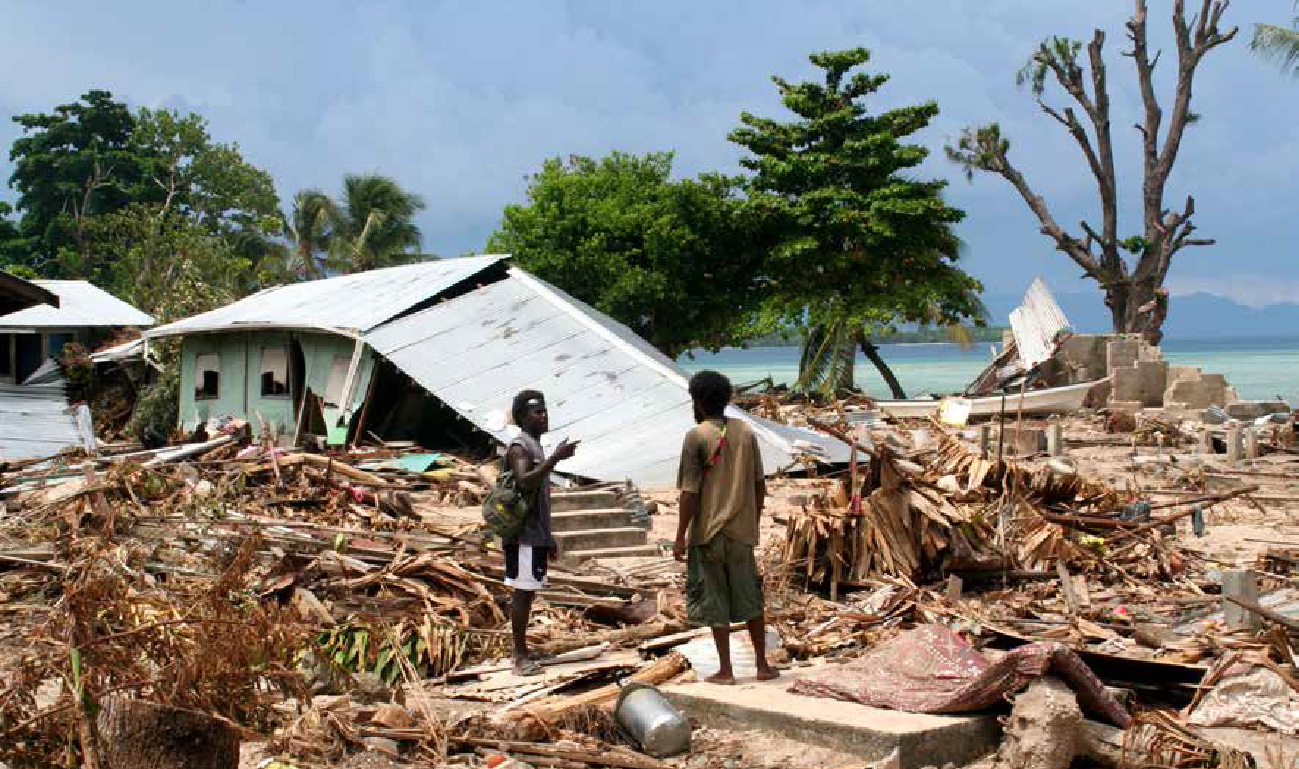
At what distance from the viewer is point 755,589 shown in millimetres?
6500

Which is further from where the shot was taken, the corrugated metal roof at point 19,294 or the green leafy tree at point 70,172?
the green leafy tree at point 70,172

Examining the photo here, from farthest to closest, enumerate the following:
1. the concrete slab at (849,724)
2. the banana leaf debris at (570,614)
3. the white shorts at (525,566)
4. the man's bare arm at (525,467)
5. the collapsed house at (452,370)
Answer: the collapsed house at (452,370), the white shorts at (525,566), the man's bare arm at (525,467), the banana leaf debris at (570,614), the concrete slab at (849,724)

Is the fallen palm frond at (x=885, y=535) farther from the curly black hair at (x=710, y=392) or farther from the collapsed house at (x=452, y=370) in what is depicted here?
the collapsed house at (x=452, y=370)

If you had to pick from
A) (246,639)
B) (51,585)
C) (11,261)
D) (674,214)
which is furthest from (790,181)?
(11,261)

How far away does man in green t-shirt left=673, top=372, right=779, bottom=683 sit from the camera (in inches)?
253

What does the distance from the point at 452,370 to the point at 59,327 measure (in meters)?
21.0

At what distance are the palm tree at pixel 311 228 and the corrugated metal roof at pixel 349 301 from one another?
89.5 feet

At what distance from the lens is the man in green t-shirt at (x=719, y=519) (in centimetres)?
642

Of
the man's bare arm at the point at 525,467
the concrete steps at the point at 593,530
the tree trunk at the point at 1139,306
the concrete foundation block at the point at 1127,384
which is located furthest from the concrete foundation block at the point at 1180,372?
the man's bare arm at the point at 525,467

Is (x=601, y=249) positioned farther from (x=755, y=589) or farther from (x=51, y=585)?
(x=755, y=589)

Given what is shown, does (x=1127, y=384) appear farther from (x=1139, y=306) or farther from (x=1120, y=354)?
(x=1139, y=306)

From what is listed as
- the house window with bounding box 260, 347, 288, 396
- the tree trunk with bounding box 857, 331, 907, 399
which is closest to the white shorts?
the house window with bounding box 260, 347, 288, 396

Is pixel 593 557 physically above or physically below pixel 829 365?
below

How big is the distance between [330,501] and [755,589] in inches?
324
